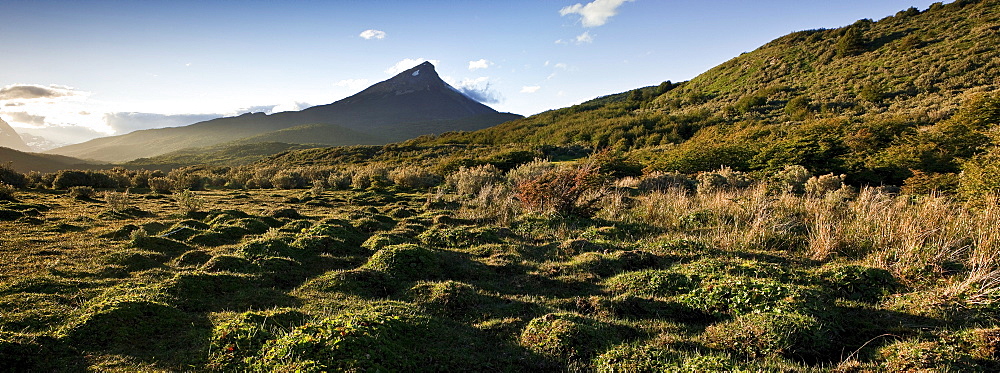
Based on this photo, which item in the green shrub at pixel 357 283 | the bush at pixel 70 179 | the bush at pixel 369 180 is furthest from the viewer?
the bush at pixel 369 180

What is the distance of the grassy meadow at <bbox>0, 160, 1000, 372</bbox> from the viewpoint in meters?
3.88

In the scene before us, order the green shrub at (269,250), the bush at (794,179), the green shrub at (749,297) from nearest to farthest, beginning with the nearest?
the green shrub at (749,297)
the green shrub at (269,250)
the bush at (794,179)

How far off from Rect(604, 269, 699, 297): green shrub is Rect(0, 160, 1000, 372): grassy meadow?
3cm

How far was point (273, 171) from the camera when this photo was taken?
3117 centimetres

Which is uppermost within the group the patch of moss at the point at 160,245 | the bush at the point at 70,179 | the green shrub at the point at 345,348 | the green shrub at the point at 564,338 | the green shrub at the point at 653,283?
the bush at the point at 70,179

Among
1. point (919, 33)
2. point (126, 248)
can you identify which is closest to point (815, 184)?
point (126, 248)

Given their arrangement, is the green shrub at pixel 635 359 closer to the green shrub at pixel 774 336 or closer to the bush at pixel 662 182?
the green shrub at pixel 774 336

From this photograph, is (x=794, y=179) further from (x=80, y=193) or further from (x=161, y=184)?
(x=161, y=184)

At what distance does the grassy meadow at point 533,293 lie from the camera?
3.88 m

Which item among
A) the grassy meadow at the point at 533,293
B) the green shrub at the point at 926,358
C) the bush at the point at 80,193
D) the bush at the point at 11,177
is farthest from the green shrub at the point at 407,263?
the bush at the point at 11,177

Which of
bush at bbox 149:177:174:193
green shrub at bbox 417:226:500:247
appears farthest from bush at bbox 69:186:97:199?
green shrub at bbox 417:226:500:247

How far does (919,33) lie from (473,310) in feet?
193

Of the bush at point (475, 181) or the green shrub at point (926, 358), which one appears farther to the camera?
the bush at point (475, 181)

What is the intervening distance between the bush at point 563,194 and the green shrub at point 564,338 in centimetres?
704
